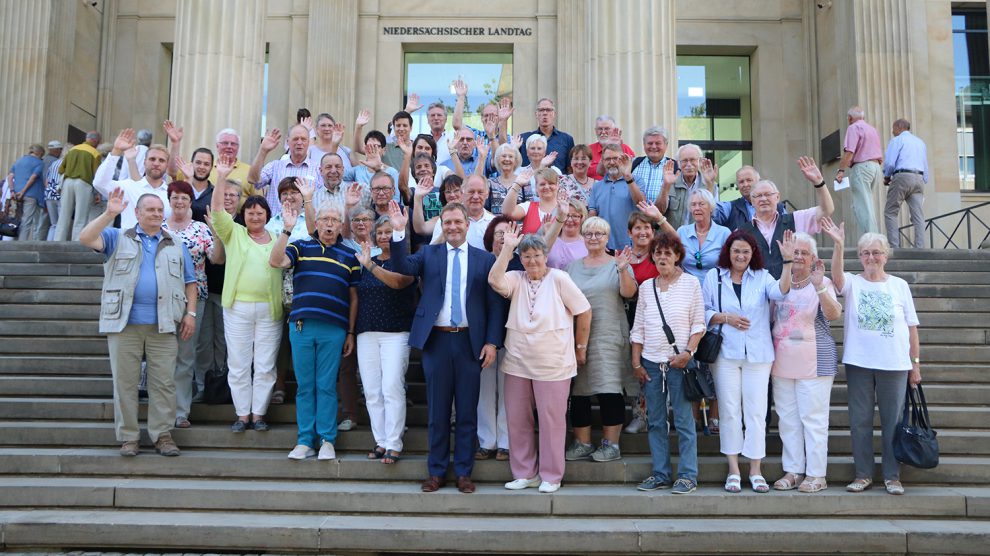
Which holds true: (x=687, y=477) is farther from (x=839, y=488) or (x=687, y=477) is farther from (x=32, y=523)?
(x=32, y=523)

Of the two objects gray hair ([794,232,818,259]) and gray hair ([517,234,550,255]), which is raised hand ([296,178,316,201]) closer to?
gray hair ([517,234,550,255])

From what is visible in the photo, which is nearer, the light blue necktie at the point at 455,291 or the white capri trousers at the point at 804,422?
the white capri trousers at the point at 804,422

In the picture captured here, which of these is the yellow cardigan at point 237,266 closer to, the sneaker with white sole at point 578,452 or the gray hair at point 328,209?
the gray hair at point 328,209

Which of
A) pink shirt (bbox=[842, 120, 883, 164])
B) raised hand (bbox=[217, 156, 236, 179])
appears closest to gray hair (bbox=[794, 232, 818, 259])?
raised hand (bbox=[217, 156, 236, 179])

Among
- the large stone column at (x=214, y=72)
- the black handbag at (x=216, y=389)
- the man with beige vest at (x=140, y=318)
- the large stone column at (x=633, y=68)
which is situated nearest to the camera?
the man with beige vest at (x=140, y=318)

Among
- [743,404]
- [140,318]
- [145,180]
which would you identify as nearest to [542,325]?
[743,404]

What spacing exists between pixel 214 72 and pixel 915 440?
9.60m

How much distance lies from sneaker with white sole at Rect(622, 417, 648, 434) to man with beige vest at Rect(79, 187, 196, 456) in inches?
152

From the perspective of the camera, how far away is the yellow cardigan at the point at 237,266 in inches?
269

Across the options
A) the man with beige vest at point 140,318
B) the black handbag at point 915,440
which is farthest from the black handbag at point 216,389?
the black handbag at point 915,440

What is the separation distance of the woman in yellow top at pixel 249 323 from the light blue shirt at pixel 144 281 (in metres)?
0.56

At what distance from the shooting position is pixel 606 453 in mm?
6438

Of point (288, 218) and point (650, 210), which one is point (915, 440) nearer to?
point (650, 210)

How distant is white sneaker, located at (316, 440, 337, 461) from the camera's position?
636cm
